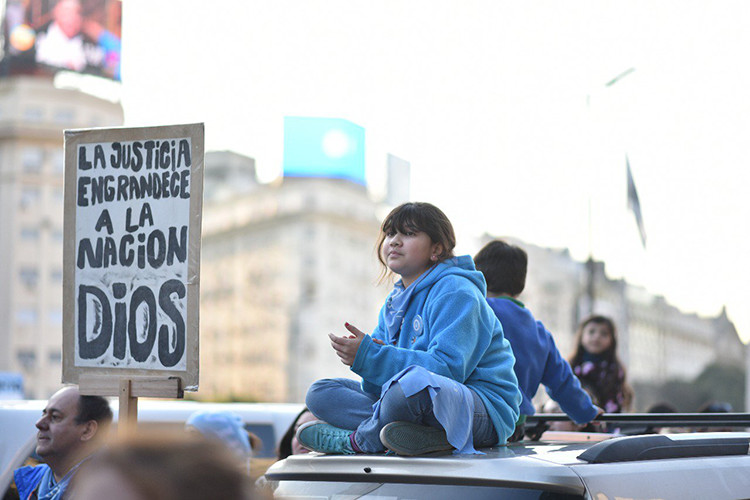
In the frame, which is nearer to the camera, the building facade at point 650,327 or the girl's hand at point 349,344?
the girl's hand at point 349,344

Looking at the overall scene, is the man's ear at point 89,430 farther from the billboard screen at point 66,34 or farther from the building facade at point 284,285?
the building facade at point 284,285

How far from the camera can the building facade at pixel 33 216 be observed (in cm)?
9725

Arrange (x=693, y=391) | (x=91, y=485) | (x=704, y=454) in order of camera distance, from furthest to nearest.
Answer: (x=693, y=391)
(x=704, y=454)
(x=91, y=485)

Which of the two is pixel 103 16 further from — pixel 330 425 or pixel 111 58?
pixel 330 425

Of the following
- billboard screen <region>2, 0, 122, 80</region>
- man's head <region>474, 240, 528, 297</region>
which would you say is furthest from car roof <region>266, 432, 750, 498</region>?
billboard screen <region>2, 0, 122, 80</region>

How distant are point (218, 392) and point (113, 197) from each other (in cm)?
11194

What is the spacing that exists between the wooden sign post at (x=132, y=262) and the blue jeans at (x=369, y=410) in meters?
1.18

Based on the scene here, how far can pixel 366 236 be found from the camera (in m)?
118

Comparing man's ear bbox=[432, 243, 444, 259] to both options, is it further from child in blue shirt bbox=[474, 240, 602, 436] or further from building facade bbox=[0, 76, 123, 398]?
building facade bbox=[0, 76, 123, 398]

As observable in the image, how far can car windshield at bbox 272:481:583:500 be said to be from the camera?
2.84 m

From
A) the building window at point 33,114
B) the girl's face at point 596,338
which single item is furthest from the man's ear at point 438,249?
the building window at point 33,114

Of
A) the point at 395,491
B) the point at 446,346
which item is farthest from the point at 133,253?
the point at 395,491

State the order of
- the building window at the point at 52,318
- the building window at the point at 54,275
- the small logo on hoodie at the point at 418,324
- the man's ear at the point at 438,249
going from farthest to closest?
the building window at the point at 54,275 < the building window at the point at 52,318 < the man's ear at the point at 438,249 < the small logo on hoodie at the point at 418,324

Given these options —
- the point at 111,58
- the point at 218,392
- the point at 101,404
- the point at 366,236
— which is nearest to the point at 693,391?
the point at 366,236
